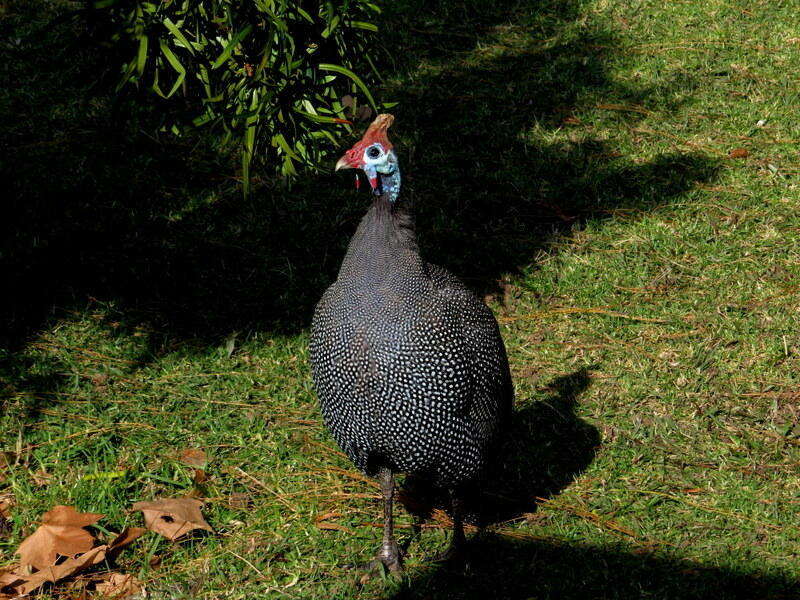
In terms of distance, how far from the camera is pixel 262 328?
482cm

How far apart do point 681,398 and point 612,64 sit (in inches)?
134

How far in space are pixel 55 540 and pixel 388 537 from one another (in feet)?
4.05

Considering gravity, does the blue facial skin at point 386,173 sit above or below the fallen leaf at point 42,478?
above

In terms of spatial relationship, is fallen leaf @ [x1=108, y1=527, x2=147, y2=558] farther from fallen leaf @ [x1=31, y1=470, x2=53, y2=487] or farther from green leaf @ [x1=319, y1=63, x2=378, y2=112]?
green leaf @ [x1=319, y1=63, x2=378, y2=112]

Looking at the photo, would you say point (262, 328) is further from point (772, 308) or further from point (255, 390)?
point (772, 308)

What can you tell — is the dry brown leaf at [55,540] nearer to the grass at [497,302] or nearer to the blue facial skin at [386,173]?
the grass at [497,302]

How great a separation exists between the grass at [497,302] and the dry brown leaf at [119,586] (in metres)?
0.05

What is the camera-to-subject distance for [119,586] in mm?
3346

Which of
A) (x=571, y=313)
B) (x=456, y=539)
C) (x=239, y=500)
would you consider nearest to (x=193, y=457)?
(x=239, y=500)

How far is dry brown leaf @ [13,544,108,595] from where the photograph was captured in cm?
322

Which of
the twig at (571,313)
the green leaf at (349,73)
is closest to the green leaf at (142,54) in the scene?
the green leaf at (349,73)

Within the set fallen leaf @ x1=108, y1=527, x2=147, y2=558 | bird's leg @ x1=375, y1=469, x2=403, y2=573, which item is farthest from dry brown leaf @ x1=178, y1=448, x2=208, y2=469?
bird's leg @ x1=375, y1=469, x2=403, y2=573

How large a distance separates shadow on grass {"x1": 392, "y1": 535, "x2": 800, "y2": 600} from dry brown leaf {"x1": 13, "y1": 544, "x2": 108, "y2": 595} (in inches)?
44.1

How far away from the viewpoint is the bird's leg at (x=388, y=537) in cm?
347
